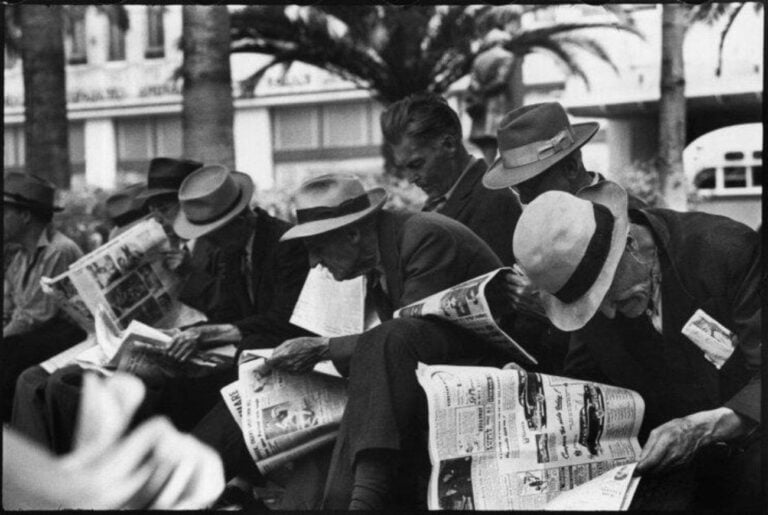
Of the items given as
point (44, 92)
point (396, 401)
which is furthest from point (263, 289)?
point (44, 92)

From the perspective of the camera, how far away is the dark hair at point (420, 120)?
4.62 metres

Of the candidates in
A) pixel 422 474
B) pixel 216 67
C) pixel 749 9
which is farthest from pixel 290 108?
pixel 422 474

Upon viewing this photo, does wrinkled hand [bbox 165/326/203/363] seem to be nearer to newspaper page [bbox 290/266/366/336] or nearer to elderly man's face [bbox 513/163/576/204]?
newspaper page [bbox 290/266/366/336]

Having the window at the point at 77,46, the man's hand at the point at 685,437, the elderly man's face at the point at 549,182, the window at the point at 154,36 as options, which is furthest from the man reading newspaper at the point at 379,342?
the window at the point at 77,46

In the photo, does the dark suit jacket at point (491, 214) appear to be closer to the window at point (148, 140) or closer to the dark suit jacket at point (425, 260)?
the dark suit jacket at point (425, 260)

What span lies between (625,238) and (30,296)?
3268 millimetres

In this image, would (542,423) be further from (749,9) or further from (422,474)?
(749,9)

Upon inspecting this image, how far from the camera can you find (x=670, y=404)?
3.63m

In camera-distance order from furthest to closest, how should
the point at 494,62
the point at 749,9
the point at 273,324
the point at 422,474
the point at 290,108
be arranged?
the point at 290,108, the point at 494,62, the point at 749,9, the point at 273,324, the point at 422,474

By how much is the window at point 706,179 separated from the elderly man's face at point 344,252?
1696 mm

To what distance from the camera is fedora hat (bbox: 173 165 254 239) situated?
15.8 feet

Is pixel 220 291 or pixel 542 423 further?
pixel 220 291

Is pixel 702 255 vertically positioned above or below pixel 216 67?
below

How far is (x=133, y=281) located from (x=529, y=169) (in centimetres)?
169
